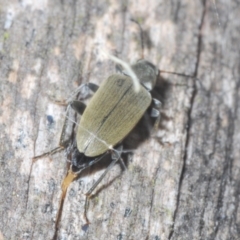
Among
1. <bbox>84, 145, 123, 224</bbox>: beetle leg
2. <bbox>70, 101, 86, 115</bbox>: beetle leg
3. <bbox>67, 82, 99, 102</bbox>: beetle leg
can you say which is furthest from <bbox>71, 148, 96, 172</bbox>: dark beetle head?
<bbox>67, 82, 99, 102</bbox>: beetle leg

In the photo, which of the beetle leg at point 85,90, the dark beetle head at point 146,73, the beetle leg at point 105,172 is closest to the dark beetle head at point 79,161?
the beetle leg at point 105,172

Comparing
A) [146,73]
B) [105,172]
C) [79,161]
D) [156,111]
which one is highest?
[146,73]

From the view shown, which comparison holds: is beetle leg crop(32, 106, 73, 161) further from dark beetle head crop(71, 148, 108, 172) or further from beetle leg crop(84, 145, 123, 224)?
beetle leg crop(84, 145, 123, 224)

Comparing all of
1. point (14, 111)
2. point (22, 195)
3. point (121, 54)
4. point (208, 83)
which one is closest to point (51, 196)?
point (22, 195)

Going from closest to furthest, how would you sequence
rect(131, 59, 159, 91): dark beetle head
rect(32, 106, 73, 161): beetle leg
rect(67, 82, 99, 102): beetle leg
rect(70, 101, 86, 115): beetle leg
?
1. rect(32, 106, 73, 161): beetle leg
2. rect(70, 101, 86, 115): beetle leg
3. rect(67, 82, 99, 102): beetle leg
4. rect(131, 59, 159, 91): dark beetle head

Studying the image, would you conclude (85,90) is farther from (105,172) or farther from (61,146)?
(105,172)

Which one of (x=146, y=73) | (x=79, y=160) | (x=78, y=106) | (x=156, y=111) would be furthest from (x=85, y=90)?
(x=79, y=160)

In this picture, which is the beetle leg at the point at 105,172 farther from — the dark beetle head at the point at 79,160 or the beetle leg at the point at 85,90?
the beetle leg at the point at 85,90
